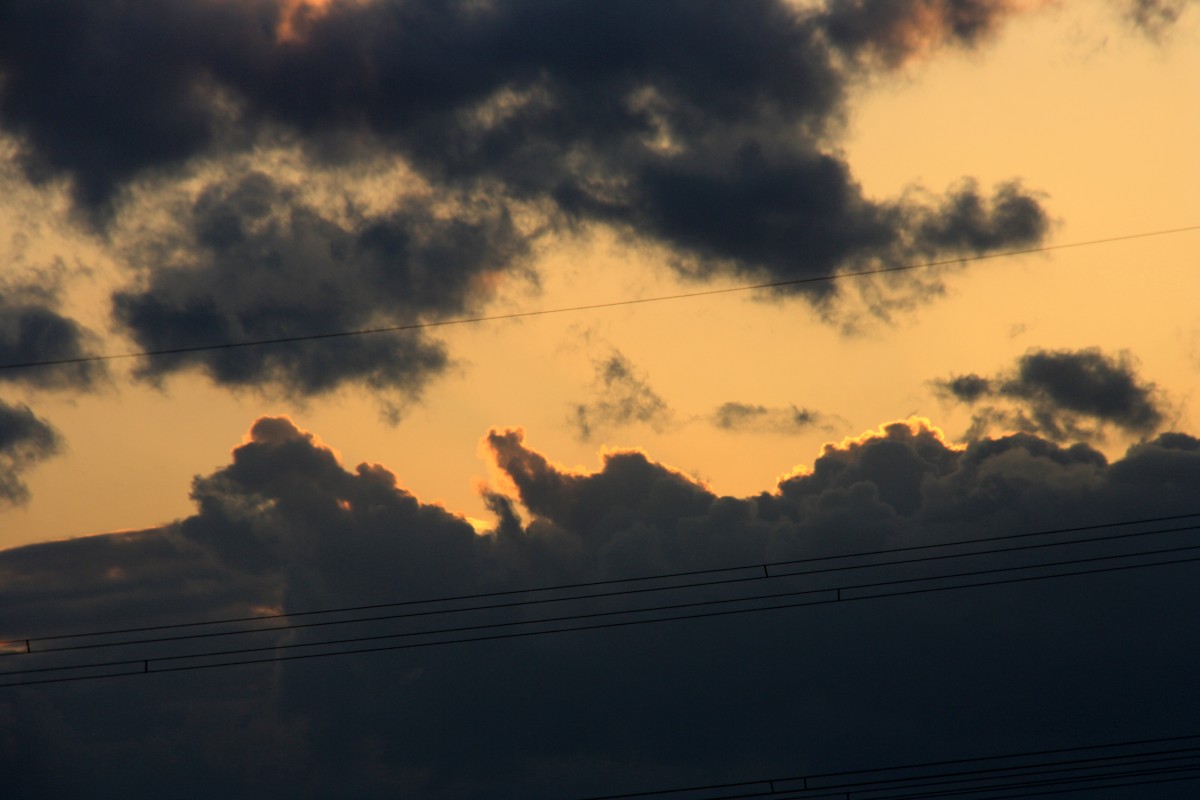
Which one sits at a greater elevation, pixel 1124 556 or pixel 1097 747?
pixel 1124 556

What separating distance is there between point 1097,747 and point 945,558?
12.9m

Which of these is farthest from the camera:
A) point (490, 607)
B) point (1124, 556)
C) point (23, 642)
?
point (490, 607)

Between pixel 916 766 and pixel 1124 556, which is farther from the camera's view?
pixel 916 766

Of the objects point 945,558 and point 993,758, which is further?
point 993,758

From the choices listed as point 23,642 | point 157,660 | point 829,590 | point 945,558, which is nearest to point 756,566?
point 829,590

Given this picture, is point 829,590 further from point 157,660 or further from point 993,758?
point 157,660

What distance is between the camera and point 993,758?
47.9 metres

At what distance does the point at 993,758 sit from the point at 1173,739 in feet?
20.7

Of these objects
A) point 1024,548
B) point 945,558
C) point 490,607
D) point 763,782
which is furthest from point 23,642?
point 1024,548

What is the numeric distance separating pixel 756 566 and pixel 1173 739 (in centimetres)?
1608

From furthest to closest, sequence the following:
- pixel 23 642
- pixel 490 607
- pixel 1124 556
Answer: pixel 490 607 < pixel 23 642 < pixel 1124 556

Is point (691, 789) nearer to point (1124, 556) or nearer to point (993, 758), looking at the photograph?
point (993, 758)

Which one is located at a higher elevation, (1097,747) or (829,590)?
(829,590)

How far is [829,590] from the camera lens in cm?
4706
